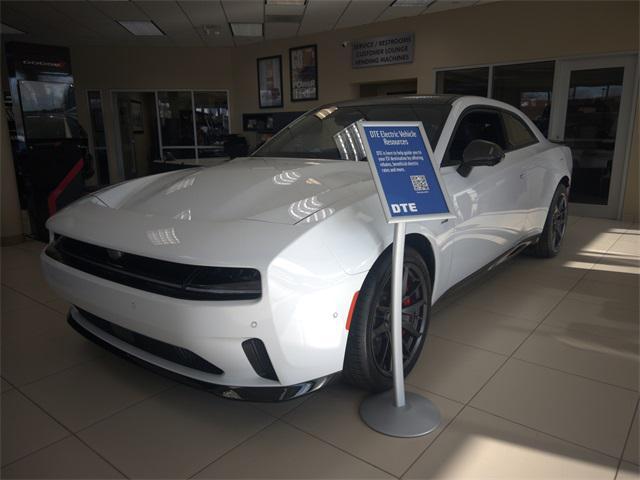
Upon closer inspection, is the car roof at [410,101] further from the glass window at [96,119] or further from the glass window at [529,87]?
the glass window at [96,119]

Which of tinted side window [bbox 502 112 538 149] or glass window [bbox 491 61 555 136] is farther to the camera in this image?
glass window [bbox 491 61 555 136]

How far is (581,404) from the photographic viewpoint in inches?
73.8

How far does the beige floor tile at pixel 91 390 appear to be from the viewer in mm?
1829

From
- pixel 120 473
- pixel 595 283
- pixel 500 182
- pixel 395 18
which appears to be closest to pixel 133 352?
pixel 120 473

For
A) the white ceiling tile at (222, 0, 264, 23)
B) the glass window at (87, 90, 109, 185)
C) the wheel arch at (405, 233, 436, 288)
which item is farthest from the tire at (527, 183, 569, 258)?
the glass window at (87, 90, 109, 185)

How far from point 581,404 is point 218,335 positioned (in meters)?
1.53

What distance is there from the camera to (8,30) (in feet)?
28.5

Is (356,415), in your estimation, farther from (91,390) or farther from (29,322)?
(29,322)

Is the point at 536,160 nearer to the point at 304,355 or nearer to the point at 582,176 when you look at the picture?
the point at 304,355

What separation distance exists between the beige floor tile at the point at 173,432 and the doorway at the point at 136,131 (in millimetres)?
9639

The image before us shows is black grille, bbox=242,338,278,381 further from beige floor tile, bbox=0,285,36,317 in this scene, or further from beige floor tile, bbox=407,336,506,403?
beige floor tile, bbox=0,285,36,317

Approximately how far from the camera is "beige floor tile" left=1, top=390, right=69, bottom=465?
1628mm

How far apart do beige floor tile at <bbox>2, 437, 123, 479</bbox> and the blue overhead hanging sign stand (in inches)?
50.6

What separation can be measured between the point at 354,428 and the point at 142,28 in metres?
8.96
